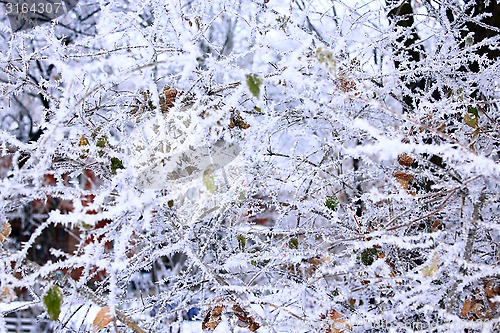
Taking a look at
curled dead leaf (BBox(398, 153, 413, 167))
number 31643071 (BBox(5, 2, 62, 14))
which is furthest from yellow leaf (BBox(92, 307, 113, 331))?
number 31643071 (BBox(5, 2, 62, 14))

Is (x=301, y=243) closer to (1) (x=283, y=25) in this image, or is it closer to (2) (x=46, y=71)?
(1) (x=283, y=25)

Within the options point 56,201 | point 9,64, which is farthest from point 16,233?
point 9,64

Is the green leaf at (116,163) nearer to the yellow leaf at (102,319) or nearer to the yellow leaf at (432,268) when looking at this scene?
the yellow leaf at (102,319)

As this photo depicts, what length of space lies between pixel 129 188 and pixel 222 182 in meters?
0.74

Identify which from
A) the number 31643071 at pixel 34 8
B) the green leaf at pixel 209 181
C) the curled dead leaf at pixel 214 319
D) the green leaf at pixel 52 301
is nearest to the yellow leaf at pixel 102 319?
the green leaf at pixel 52 301

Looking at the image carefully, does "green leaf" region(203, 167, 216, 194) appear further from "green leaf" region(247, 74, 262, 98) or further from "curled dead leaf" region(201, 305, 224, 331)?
"green leaf" region(247, 74, 262, 98)

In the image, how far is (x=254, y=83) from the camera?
134 cm

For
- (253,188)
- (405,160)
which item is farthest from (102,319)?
(405,160)

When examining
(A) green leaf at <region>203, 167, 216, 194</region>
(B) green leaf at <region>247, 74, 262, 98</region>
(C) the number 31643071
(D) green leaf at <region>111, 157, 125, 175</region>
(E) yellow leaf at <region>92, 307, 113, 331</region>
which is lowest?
(E) yellow leaf at <region>92, 307, 113, 331</region>

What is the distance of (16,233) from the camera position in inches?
565

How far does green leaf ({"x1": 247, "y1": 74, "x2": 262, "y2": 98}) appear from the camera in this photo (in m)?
1.34

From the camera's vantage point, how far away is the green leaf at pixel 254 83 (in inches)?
52.6

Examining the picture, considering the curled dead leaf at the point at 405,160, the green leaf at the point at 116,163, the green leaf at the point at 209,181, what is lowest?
the curled dead leaf at the point at 405,160

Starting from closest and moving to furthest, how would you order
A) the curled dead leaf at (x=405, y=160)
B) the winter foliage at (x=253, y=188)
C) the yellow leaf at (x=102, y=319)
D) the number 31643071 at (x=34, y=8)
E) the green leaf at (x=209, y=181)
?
the winter foliage at (x=253, y=188)
the yellow leaf at (x=102, y=319)
the green leaf at (x=209, y=181)
the curled dead leaf at (x=405, y=160)
the number 31643071 at (x=34, y=8)
